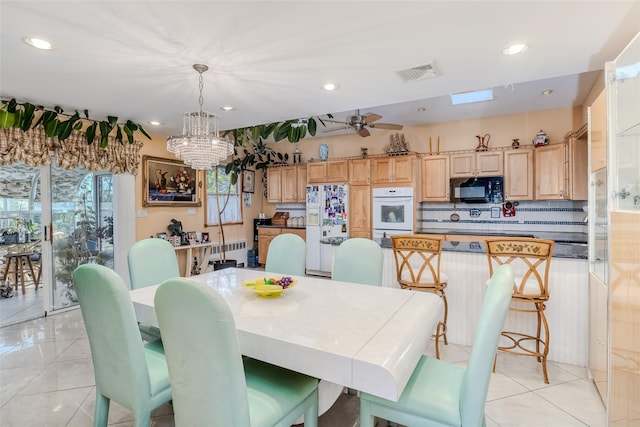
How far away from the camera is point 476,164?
5.00m

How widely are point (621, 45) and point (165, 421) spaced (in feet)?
12.2

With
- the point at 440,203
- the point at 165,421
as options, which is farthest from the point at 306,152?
the point at 165,421

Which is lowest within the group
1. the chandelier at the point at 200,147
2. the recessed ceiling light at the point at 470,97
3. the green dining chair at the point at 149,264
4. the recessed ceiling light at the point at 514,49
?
the green dining chair at the point at 149,264

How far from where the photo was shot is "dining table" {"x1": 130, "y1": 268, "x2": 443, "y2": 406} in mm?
1149

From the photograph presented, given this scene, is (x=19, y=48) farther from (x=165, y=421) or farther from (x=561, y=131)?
(x=561, y=131)

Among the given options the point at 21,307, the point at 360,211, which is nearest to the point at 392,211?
the point at 360,211

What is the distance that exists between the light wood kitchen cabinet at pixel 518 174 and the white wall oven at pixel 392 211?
1387mm

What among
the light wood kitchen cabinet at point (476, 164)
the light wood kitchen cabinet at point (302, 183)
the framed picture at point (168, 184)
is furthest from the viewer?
the light wood kitchen cabinet at point (302, 183)

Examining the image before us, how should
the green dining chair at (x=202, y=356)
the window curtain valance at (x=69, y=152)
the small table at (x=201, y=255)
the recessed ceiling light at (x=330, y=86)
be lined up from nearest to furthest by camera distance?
the green dining chair at (x=202, y=356), the recessed ceiling light at (x=330, y=86), the window curtain valance at (x=69, y=152), the small table at (x=201, y=255)

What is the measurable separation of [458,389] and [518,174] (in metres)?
4.23

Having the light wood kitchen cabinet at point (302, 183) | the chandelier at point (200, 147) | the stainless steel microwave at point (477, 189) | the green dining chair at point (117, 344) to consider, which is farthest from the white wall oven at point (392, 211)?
the green dining chair at point (117, 344)

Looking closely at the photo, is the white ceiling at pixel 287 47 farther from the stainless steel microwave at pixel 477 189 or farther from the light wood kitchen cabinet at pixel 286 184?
the light wood kitchen cabinet at pixel 286 184

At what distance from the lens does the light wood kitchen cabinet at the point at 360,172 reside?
5.67m

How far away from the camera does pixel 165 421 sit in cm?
200
